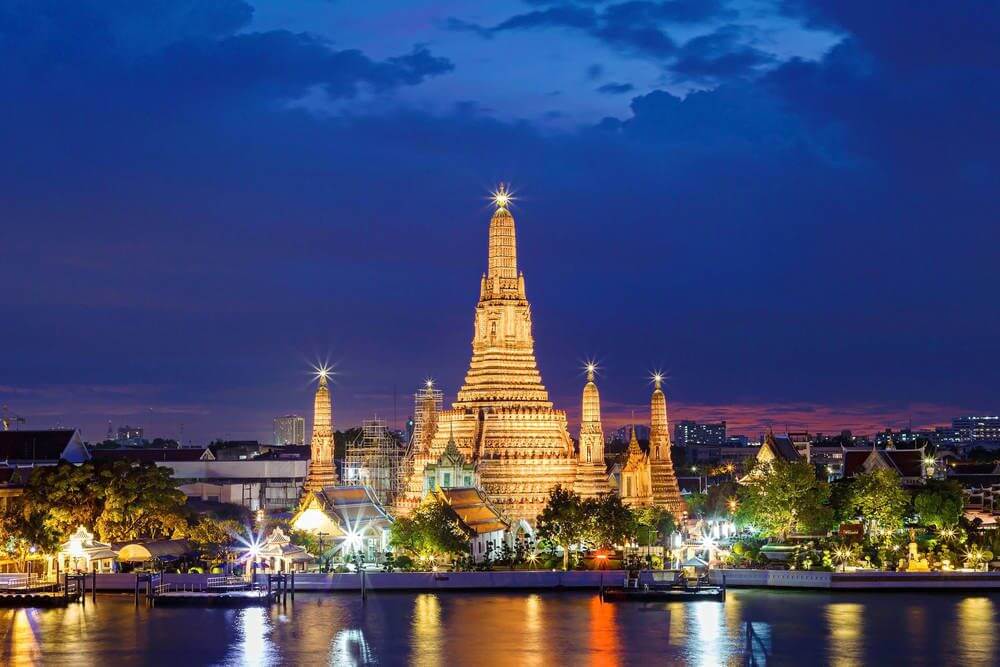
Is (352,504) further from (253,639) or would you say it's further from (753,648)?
(753,648)

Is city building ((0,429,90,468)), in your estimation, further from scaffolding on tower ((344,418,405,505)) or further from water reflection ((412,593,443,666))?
water reflection ((412,593,443,666))

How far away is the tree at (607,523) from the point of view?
74438mm

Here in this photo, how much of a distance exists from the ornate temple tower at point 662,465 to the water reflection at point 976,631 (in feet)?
79.3

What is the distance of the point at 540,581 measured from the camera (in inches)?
2820

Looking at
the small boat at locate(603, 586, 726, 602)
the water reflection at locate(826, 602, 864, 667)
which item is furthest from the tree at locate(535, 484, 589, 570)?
the water reflection at locate(826, 602, 864, 667)

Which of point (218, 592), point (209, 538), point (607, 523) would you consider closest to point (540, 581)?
point (607, 523)

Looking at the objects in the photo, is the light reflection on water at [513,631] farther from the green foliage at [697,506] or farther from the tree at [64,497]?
the green foliage at [697,506]

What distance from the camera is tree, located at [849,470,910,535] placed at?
259ft

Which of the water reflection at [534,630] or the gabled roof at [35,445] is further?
the gabled roof at [35,445]

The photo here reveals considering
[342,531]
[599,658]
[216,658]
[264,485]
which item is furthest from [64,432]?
[599,658]

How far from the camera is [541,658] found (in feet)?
173

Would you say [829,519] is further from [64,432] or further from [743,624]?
[64,432]

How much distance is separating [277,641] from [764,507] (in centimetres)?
3258

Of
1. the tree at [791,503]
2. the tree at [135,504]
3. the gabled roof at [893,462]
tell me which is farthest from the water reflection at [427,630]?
the gabled roof at [893,462]
